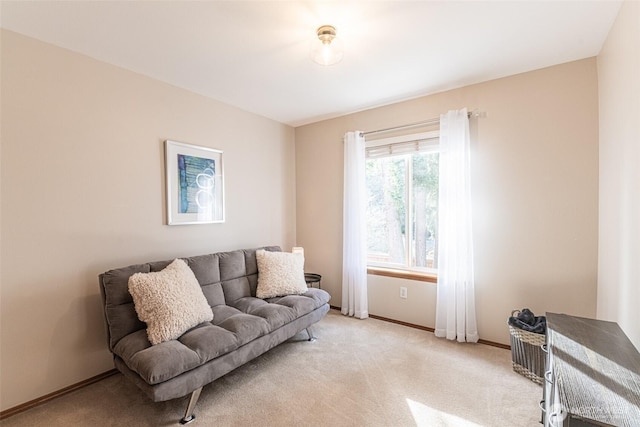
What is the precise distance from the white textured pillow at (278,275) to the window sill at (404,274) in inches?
37.2

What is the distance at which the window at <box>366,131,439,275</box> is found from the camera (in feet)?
10.2

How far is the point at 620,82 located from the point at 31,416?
13.7 feet

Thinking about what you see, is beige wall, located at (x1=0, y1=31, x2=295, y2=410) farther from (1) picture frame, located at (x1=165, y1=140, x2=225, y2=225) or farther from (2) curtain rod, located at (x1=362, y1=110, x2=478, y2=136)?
(2) curtain rod, located at (x1=362, y1=110, x2=478, y2=136)

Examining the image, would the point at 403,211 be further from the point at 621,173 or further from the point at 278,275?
the point at 621,173

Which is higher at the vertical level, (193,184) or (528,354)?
(193,184)

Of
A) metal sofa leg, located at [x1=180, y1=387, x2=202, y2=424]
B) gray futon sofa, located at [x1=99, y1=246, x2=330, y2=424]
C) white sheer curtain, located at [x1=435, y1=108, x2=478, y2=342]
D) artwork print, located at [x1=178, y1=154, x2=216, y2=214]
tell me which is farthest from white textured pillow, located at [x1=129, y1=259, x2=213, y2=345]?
white sheer curtain, located at [x1=435, y1=108, x2=478, y2=342]

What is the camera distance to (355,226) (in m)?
3.41

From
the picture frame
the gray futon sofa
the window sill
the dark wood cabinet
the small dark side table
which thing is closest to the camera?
the dark wood cabinet

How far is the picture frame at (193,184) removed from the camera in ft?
8.76

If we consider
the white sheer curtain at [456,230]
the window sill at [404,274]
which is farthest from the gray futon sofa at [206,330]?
the white sheer curtain at [456,230]

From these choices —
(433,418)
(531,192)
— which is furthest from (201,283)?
(531,192)

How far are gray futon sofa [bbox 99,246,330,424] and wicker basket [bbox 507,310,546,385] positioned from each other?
1595 millimetres

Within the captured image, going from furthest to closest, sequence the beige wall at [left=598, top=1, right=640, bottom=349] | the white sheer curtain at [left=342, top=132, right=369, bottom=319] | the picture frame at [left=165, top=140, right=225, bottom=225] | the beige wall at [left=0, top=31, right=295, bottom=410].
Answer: the white sheer curtain at [left=342, top=132, right=369, bottom=319]
the picture frame at [left=165, top=140, right=225, bottom=225]
the beige wall at [left=0, top=31, right=295, bottom=410]
the beige wall at [left=598, top=1, right=640, bottom=349]

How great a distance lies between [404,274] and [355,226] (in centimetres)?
76
